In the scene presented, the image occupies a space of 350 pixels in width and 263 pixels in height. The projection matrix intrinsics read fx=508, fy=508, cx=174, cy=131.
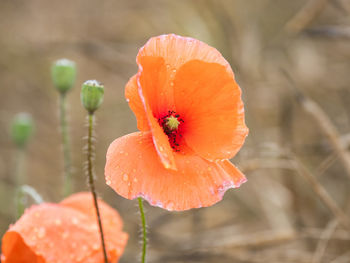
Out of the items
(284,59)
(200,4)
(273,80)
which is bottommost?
(273,80)

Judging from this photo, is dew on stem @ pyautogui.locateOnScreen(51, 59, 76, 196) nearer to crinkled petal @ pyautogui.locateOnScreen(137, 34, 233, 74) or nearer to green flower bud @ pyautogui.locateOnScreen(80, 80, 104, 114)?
green flower bud @ pyautogui.locateOnScreen(80, 80, 104, 114)

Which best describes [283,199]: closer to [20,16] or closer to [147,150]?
[147,150]

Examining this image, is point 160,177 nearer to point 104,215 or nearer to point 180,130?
point 180,130

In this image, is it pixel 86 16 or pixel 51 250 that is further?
pixel 86 16

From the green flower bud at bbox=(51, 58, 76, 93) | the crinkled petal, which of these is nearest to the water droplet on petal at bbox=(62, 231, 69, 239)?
the crinkled petal

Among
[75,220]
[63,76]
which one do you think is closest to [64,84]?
[63,76]

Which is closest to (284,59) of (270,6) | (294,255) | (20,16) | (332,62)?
(332,62)

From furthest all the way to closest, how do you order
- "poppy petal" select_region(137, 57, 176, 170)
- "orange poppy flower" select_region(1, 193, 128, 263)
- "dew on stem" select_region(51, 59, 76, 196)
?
"dew on stem" select_region(51, 59, 76, 196) < "orange poppy flower" select_region(1, 193, 128, 263) < "poppy petal" select_region(137, 57, 176, 170)
